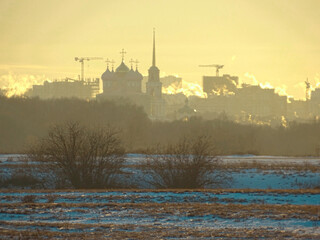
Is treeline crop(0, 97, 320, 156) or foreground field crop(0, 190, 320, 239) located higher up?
treeline crop(0, 97, 320, 156)

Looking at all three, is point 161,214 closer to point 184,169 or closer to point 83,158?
point 184,169

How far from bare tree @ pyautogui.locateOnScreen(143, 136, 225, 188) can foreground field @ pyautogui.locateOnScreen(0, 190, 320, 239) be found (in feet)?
18.1

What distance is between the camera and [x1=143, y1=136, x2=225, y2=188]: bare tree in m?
36.9

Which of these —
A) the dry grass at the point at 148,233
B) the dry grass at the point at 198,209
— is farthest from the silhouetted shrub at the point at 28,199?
the dry grass at the point at 148,233

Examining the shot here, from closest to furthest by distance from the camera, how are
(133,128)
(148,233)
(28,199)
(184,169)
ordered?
1. (148,233)
2. (28,199)
3. (184,169)
4. (133,128)

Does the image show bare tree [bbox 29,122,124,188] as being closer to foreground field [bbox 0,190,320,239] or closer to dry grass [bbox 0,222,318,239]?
foreground field [bbox 0,190,320,239]

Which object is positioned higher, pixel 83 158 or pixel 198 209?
pixel 83 158

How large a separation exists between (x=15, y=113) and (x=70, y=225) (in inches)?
3613

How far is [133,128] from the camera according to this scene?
100250 mm

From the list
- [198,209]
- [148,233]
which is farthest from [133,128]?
[148,233]

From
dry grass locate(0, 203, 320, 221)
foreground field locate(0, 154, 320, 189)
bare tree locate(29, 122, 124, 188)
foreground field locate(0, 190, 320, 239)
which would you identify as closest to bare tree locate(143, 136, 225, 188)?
foreground field locate(0, 154, 320, 189)

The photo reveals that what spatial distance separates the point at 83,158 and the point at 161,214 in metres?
12.7

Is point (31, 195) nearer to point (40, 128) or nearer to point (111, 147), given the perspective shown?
point (111, 147)

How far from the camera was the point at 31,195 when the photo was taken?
29.8 m
